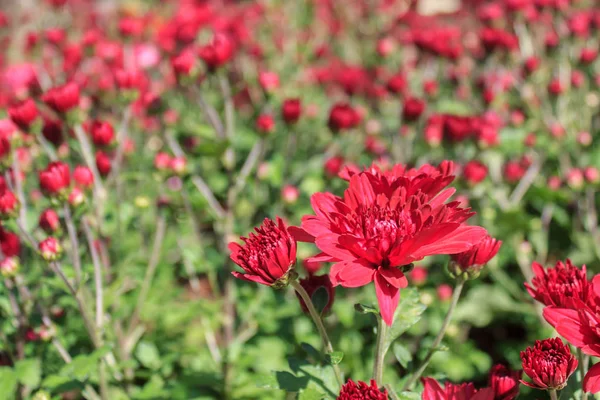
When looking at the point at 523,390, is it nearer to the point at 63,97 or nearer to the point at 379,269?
the point at 379,269

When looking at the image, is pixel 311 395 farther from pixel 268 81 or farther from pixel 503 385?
pixel 268 81

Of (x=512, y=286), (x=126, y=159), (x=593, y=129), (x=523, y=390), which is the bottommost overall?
(x=512, y=286)

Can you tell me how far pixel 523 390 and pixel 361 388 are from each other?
2.24 ft

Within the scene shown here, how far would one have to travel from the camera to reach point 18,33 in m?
6.63

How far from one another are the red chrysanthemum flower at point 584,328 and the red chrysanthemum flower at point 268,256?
552 mm

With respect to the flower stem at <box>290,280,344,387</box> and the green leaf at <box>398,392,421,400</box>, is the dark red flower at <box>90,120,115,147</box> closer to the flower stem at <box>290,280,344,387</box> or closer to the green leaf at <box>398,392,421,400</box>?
the flower stem at <box>290,280,344,387</box>

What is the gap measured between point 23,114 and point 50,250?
687 millimetres

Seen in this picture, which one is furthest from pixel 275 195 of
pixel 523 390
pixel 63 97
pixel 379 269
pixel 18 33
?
pixel 18 33

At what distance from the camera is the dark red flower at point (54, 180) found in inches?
70.7

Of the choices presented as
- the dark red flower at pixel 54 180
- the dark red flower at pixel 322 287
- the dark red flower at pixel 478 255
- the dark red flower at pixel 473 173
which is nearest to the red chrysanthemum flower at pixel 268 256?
the dark red flower at pixel 322 287

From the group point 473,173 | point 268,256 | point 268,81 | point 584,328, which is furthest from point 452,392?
point 268,81

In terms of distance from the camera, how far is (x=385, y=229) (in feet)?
3.79

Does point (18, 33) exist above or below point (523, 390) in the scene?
above

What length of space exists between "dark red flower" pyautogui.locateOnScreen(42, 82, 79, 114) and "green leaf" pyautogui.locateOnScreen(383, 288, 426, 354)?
148 centimetres
